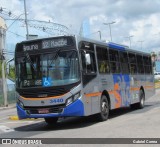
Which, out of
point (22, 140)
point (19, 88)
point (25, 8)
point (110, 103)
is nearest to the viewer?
point (22, 140)

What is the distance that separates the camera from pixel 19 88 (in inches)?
584

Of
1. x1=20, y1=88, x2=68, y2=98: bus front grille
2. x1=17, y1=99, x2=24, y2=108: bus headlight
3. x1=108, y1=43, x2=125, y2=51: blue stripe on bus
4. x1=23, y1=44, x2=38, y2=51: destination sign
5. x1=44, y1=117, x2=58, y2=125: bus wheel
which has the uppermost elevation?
x1=108, y1=43, x2=125, y2=51: blue stripe on bus

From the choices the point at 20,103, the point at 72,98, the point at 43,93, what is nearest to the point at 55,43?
the point at 43,93

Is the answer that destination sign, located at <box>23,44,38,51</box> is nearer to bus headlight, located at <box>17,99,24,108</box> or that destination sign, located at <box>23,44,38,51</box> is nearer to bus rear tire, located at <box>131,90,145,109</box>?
bus headlight, located at <box>17,99,24,108</box>

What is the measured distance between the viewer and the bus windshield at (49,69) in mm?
14148

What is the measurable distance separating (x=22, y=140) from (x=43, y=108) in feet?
8.56

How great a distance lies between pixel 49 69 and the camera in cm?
1431

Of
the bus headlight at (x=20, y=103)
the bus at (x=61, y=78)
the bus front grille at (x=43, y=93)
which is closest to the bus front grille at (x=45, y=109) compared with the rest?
the bus at (x=61, y=78)

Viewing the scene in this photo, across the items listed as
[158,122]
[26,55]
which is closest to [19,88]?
[26,55]

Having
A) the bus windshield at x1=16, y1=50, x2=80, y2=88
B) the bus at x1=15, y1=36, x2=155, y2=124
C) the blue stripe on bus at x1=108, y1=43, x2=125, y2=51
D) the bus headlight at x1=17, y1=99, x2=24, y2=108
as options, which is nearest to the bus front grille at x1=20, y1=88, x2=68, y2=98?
the bus at x1=15, y1=36, x2=155, y2=124

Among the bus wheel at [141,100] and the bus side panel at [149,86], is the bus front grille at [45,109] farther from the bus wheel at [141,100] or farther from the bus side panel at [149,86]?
the bus side panel at [149,86]

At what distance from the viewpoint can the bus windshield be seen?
1415 centimetres

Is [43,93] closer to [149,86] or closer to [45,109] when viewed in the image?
[45,109]

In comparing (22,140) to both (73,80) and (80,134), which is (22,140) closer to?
(80,134)
